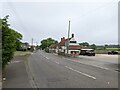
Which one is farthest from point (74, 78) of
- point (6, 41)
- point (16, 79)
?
point (6, 41)

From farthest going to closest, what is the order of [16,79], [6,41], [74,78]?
[6,41] → [74,78] → [16,79]

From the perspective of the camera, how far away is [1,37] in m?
15.9

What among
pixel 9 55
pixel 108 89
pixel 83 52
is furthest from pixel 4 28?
pixel 83 52

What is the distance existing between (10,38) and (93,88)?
321 inches

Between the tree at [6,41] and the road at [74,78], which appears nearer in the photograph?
the road at [74,78]

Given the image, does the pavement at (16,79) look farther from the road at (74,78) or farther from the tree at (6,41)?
the tree at (6,41)

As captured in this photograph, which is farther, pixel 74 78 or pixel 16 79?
pixel 74 78

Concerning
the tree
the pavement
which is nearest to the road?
the pavement

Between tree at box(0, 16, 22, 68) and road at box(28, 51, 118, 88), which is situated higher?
tree at box(0, 16, 22, 68)

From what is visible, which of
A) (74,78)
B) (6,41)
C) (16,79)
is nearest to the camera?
A: (16,79)

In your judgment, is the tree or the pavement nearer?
the pavement

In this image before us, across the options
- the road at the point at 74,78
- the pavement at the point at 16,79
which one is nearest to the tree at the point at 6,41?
the pavement at the point at 16,79

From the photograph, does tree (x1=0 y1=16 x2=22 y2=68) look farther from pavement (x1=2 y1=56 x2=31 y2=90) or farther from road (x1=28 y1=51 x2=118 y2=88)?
road (x1=28 y1=51 x2=118 y2=88)

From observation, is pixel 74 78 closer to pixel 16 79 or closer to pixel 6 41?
pixel 16 79
